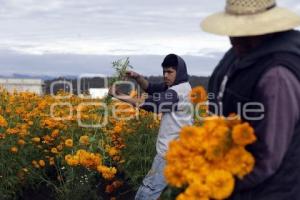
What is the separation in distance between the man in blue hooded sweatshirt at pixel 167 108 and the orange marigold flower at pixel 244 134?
2323mm

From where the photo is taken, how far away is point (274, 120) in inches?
103

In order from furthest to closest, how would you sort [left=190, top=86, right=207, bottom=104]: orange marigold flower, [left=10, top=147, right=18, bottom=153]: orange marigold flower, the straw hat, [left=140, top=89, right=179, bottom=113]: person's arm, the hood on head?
[left=10, top=147, right=18, bottom=153]: orange marigold flower → the hood on head → [left=140, top=89, right=179, bottom=113]: person's arm → [left=190, top=86, right=207, bottom=104]: orange marigold flower → the straw hat

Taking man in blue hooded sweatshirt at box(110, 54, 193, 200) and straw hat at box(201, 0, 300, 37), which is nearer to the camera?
straw hat at box(201, 0, 300, 37)

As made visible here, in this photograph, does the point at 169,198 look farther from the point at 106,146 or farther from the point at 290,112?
the point at 106,146

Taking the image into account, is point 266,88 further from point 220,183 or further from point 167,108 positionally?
point 167,108

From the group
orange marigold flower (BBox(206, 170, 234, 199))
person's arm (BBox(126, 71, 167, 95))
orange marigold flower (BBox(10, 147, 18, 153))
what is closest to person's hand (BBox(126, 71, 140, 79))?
person's arm (BBox(126, 71, 167, 95))

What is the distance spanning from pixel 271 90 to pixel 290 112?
115 millimetres

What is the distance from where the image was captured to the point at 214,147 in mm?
2613

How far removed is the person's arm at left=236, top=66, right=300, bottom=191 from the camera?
260cm

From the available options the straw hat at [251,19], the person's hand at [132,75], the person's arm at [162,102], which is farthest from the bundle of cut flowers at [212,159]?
the person's hand at [132,75]

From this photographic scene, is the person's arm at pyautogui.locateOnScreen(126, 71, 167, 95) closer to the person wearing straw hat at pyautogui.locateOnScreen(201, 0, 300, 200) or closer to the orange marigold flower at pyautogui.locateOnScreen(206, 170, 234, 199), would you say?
the person wearing straw hat at pyautogui.locateOnScreen(201, 0, 300, 200)

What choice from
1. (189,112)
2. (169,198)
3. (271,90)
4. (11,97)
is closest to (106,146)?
(189,112)

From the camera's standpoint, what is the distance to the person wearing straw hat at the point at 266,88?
8.58ft

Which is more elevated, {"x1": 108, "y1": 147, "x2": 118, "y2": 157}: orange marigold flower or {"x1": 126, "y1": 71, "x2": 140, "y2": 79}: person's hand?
{"x1": 126, "y1": 71, "x2": 140, "y2": 79}: person's hand
